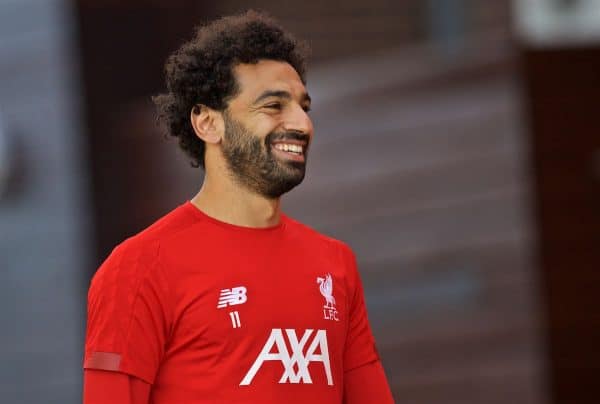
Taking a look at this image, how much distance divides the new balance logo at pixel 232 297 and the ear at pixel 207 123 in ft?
1.31

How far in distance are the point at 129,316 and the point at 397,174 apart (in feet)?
20.1

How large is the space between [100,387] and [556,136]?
6344mm

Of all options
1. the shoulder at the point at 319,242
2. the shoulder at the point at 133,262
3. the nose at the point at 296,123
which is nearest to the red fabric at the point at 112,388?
the shoulder at the point at 133,262

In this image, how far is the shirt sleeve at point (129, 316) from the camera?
9.55ft

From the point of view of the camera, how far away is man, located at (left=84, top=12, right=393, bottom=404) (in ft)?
9.68

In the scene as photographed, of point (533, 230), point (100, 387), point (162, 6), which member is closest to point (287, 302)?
point (100, 387)

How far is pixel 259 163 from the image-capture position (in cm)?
310

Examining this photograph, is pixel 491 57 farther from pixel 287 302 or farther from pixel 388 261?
pixel 287 302

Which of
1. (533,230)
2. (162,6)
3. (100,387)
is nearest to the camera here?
(100,387)

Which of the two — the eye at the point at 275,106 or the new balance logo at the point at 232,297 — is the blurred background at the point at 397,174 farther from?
the new balance logo at the point at 232,297

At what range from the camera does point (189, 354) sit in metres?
2.97

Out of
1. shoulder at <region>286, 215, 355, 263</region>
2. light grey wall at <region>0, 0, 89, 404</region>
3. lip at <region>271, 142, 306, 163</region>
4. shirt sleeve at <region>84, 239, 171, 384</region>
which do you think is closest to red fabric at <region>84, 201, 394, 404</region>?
shirt sleeve at <region>84, 239, 171, 384</region>

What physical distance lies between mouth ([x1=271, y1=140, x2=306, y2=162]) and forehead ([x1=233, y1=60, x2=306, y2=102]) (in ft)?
0.42

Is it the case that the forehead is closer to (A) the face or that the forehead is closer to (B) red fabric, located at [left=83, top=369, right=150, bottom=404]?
(A) the face
